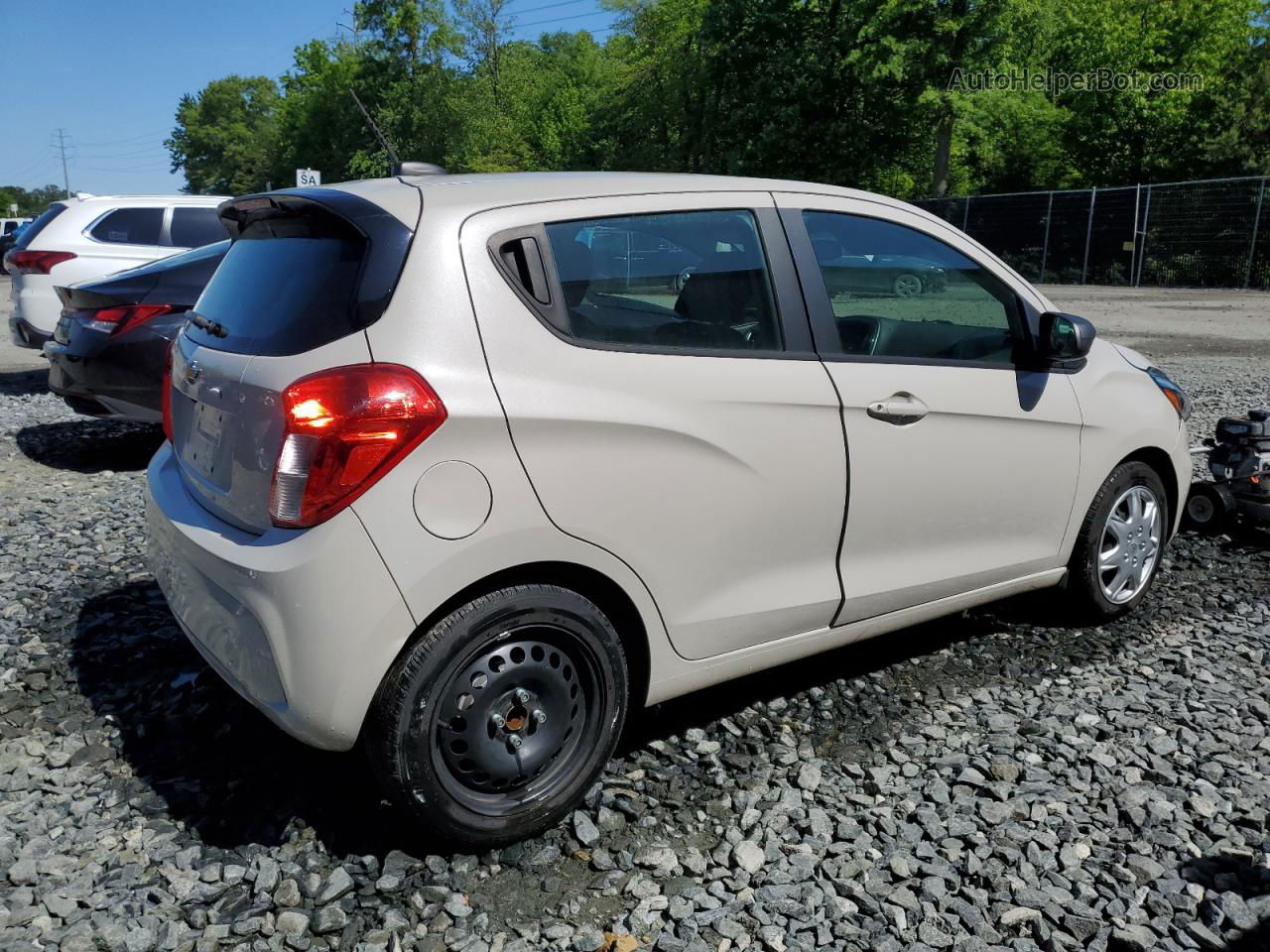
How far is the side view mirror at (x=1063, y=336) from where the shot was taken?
393 centimetres

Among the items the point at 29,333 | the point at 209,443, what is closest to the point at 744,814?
the point at 209,443

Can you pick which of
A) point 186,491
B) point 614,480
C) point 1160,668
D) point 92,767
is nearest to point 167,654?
point 92,767

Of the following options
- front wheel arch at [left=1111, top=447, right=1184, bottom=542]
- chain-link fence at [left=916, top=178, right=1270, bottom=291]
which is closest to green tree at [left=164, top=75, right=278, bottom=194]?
chain-link fence at [left=916, top=178, right=1270, bottom=291]

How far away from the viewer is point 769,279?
3.35 meters

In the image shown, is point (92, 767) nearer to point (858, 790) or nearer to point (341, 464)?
point (341, 464)

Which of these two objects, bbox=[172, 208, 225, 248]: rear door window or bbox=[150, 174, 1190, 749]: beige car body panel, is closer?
bbox=[150, 174, 1190, 749]: beige car body panel

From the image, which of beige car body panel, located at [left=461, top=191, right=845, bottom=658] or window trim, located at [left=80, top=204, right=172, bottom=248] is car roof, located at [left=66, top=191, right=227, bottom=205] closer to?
window trim, located at [left=80, top=204, right=172, bottom=248]

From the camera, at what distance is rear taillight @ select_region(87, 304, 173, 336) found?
7.27 metres

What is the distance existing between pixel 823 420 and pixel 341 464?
151cm

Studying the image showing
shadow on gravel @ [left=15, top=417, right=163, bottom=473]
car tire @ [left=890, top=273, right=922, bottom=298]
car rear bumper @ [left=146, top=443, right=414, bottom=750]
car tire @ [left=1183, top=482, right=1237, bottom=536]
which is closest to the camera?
car rear bumper @ [left=146, top=443, right=414, bottom=750]

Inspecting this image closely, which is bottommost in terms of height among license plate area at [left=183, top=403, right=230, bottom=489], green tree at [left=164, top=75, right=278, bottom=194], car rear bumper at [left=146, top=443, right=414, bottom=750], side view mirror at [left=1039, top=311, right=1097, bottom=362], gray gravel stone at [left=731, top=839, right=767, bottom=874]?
gray gravel stone at [left=731, top=839, right=767, bottom=874]

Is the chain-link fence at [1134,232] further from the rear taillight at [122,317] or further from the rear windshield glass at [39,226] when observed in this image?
the rear taillight at [122,317]

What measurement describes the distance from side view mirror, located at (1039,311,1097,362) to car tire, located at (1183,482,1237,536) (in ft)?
7.34

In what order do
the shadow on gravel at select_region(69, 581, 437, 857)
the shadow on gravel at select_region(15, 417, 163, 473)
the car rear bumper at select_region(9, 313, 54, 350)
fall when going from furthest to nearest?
1. the car rear bumper at select_region(9, 313, 54, 350)
2. the shadow on gravel at select_region(15, 417, 163, 473)
3. the shadow on gravel at select_region(69, 581, 437, 857)
